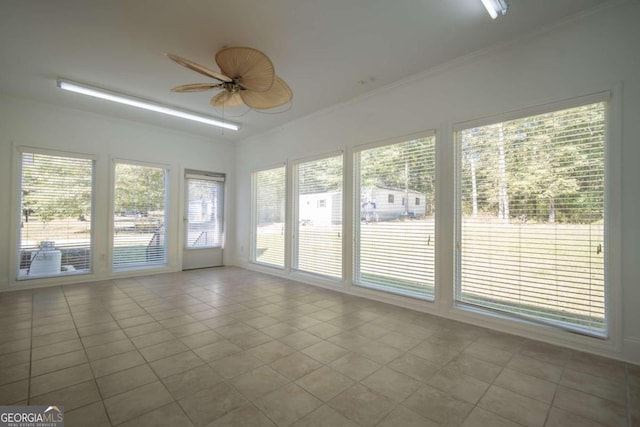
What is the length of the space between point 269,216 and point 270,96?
332 centimetres

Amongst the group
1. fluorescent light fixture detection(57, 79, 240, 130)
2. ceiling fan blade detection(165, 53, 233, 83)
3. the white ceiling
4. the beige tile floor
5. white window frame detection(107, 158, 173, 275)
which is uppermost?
the white ceiling

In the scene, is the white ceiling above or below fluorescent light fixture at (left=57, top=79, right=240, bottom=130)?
above

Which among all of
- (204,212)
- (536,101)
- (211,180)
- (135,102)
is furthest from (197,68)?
(204,212)

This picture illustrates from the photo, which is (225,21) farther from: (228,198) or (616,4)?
(228,198)

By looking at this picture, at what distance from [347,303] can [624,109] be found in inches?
137

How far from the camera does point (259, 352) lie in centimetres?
262

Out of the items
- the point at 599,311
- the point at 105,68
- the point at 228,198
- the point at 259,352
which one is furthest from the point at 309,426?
the point at 228,198

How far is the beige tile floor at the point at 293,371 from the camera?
182 cm

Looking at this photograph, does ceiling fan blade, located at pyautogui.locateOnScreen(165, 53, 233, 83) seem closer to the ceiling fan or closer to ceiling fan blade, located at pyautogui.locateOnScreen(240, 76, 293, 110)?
the ceiling fan

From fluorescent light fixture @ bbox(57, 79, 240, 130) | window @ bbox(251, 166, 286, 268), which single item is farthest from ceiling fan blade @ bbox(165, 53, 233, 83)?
window @ bbox(251, 166, 286, 268)

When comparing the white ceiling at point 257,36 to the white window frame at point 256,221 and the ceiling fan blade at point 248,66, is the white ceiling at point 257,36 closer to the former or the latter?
the ceiling fan blade at point 248,66

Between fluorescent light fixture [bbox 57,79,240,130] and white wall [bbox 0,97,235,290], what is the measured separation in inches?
43.4

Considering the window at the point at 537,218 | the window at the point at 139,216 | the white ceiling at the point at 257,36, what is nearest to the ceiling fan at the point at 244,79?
the white ceiling at the point at 257,36

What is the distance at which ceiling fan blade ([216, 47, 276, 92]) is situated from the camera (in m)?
2.66
